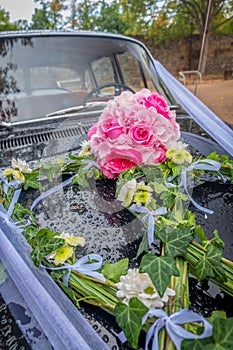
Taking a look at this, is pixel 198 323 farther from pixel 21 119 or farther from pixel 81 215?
pixel 21 119

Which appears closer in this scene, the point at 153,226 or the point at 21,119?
the point at 153,226

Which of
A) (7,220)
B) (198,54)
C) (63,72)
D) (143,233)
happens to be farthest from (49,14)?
(143,233)

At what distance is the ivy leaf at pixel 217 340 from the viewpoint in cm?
52

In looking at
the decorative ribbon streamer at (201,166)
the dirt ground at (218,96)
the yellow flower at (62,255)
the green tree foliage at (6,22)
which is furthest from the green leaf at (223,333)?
the green tree foliage at (6,22)

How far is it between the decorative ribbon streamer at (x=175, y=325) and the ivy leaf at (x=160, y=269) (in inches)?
1.6

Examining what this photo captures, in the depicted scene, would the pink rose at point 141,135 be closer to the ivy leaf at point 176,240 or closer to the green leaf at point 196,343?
the ivy leaf at point 176,240

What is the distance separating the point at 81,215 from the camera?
1021 millimetres

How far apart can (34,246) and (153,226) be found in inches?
12.1

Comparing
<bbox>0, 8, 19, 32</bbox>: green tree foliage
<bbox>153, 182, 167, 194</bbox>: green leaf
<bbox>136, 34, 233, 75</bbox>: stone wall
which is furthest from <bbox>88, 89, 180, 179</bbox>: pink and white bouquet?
<bbox>0, 8, 19, 32</bbox>: green tree foliage

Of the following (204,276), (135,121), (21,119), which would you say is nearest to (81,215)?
(135,121)

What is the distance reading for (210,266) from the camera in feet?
2.29

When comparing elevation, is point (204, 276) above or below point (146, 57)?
below

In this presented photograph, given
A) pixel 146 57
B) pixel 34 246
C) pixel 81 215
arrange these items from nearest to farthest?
pixel 34 246 → pixel 81 215 → pixel 146 57

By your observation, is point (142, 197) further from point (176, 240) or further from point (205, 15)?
point (205, 15)
